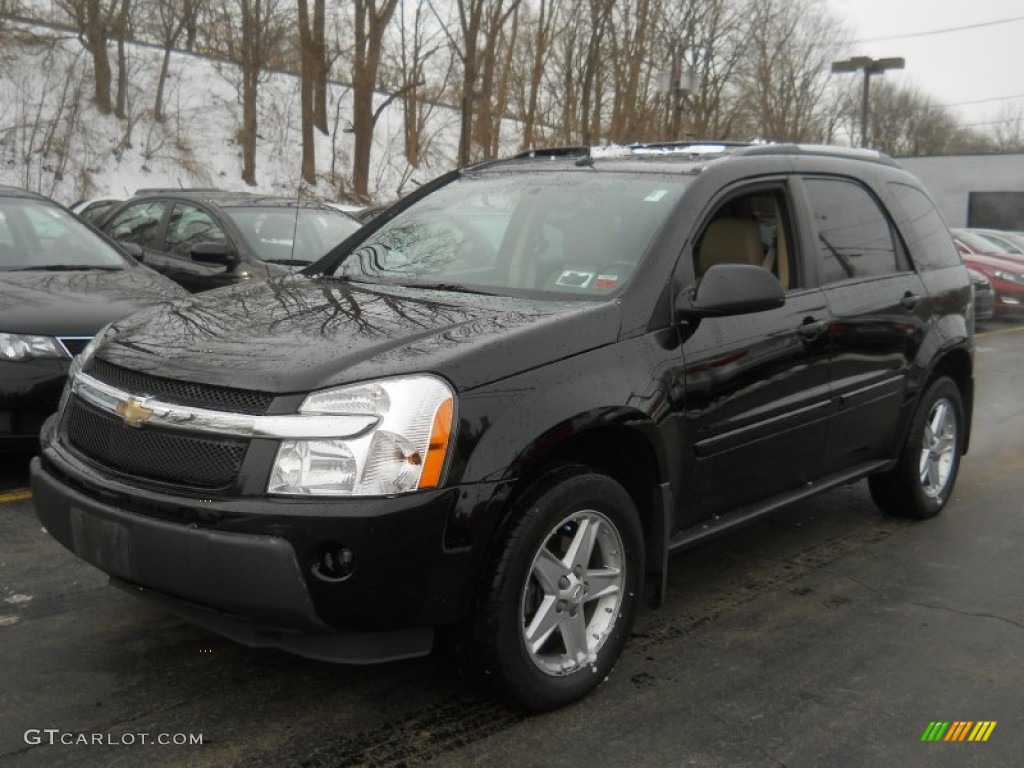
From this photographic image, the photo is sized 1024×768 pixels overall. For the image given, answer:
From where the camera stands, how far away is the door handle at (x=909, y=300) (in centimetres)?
488

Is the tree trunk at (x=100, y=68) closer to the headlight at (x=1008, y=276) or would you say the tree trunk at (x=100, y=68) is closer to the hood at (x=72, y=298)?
the headlight at (x=1008, y=276)

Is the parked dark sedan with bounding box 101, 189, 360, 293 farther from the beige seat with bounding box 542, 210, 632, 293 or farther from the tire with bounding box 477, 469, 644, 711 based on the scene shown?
the tire with bounding box 477, 469, 644, 711

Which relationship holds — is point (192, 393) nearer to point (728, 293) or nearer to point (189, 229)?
point (728, 293)

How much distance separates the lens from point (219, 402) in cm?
286

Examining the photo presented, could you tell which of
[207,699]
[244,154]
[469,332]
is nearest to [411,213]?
[469,332]

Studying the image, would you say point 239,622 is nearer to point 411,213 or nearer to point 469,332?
point 469,332

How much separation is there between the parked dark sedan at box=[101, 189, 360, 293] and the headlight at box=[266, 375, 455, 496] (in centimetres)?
534

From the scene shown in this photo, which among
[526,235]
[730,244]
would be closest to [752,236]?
[730,244]

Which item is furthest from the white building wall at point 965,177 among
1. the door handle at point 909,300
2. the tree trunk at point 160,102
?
the door handle at point 909,300

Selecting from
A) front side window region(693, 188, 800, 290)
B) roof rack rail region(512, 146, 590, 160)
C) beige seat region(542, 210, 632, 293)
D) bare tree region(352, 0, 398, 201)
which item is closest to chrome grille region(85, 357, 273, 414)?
beige seat region(542, 210, 632, 293)

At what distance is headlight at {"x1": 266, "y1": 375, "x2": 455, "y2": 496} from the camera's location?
2.75m

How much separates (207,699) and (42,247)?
439 cm

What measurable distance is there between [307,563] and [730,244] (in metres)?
Result: 2.18

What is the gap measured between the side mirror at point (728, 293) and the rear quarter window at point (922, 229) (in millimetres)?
1866
